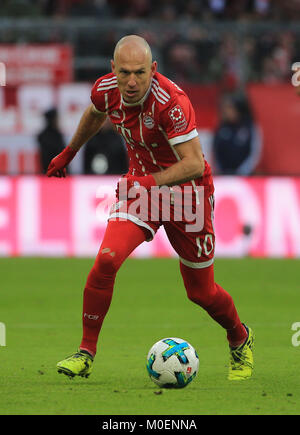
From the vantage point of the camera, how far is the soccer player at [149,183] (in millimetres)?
6453

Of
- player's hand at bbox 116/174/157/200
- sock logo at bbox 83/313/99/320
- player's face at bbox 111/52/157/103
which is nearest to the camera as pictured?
player's hand at bbox 116/174/157/200

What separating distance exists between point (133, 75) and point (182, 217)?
3.31 ft

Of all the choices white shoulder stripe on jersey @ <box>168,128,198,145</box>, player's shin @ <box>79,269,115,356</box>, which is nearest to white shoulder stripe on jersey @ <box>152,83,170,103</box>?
white shoulder stripe on jersey @ <box>168,128,198,145</box>

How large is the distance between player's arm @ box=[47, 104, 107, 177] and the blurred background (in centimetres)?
775

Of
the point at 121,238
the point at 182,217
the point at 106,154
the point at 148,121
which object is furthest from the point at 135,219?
the point at 106,154

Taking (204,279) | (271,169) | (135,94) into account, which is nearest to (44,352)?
(204,279)

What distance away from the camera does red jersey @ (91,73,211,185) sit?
650 centimetres

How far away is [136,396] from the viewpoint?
6.11 meters

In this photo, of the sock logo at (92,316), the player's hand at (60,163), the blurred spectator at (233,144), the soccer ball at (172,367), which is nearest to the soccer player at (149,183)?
the sock logo at (92,316)

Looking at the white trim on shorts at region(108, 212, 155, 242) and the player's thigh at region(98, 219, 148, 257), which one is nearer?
the player's thigh at region(98, 219, 148, 257)

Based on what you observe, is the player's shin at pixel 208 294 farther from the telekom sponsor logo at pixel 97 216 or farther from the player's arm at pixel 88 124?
the telekom sponsor logo at pixel 97 216

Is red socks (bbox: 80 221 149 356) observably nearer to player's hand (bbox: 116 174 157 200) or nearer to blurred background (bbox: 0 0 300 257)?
player's hand (bbox: 116 174 157 200)

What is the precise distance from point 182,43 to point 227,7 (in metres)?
2.30

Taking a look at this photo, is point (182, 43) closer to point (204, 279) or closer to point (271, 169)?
point (271, 169)
